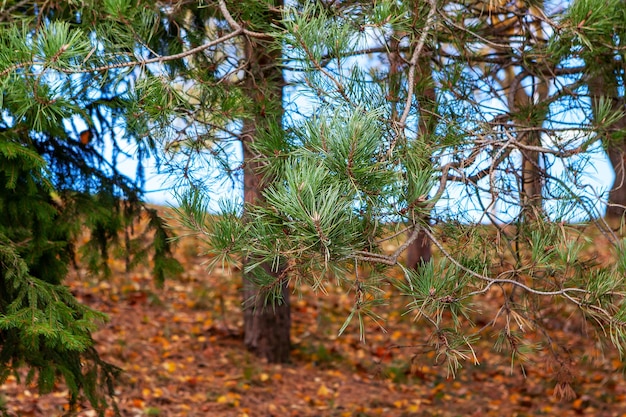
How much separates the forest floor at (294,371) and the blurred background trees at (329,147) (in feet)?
5.26

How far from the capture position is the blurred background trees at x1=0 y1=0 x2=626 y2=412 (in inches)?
81.3

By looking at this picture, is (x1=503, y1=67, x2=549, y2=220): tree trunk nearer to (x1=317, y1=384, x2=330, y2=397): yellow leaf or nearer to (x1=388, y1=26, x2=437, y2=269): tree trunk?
(x1=388, y1=26, x2=437, y2=269): tree trunk

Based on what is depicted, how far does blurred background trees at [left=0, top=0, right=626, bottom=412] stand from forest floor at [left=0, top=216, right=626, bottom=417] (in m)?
1.60

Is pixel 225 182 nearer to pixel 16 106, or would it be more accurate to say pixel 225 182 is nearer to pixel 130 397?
pixel 16 106

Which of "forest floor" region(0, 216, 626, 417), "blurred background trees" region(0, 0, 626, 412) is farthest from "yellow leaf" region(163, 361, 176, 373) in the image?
"blurred background trees" region(0, 0, 626, 412)

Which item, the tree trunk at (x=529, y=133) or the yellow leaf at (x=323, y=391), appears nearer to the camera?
the tree trunk at (x=529, y=133)

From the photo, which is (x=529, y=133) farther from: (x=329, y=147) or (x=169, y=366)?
(x=169, y=366)

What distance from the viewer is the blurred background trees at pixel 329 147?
6.77 feet

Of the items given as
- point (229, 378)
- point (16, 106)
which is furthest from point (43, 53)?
point (229, 378)

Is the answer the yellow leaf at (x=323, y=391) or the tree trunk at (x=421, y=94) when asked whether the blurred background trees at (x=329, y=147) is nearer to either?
the tree trunk at (x=421, y=94)

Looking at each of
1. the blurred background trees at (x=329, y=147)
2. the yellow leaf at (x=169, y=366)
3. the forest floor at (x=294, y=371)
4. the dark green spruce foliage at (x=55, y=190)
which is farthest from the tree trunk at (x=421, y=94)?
the yellow leaf at (x=169, y=366)

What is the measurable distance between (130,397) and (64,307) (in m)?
2.47

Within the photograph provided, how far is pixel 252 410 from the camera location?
4914 mm

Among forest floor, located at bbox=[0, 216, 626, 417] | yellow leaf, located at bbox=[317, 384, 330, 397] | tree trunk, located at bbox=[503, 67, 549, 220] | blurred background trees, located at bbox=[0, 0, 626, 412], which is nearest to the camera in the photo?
blurred background trees, located at bbox=[0, 0, 626, 412]
